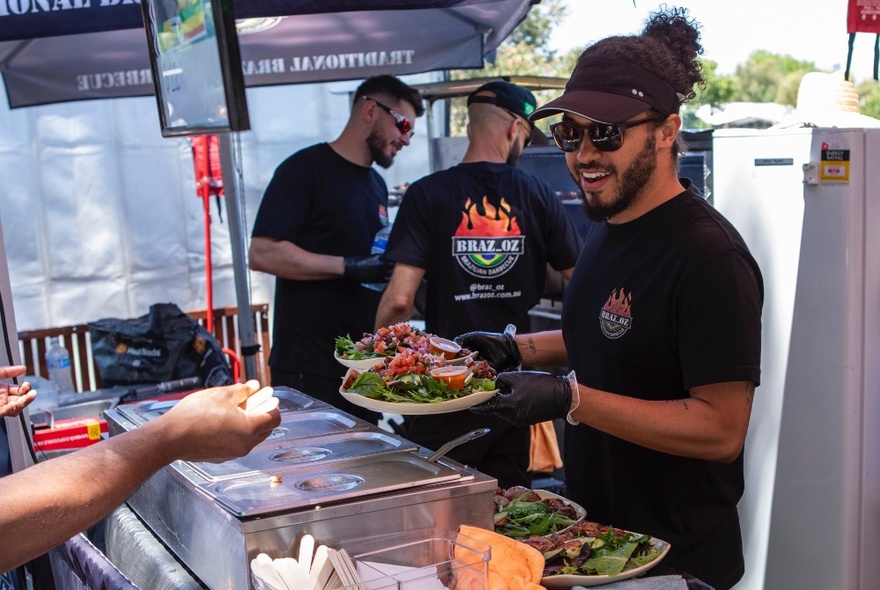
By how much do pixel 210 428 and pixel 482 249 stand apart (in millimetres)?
2202

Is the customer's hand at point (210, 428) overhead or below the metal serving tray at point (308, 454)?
overhead

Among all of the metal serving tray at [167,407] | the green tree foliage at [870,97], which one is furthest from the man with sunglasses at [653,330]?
the green tree foliage at [870,97]

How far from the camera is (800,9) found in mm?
18266

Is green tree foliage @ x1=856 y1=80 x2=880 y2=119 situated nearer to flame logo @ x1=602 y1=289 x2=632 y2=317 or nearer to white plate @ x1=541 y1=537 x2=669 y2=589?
flame logo @ x1=602 y1=289 x2=632 y2=317

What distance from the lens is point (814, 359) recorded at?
10.9 ft

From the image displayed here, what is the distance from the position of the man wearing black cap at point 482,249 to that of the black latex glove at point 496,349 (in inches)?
38.1

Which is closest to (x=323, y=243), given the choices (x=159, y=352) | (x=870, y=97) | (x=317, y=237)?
(x=317, y=237)

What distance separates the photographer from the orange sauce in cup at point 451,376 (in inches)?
83.0

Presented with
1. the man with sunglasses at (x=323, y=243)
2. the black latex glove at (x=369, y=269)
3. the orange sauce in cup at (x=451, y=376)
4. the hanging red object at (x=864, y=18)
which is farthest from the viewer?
the man with sunglasses at (x=323, y=243)

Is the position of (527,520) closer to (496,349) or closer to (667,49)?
(496,349)

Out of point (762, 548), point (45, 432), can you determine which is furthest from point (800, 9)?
point (45, 432)

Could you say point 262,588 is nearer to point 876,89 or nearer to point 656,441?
point 656,441

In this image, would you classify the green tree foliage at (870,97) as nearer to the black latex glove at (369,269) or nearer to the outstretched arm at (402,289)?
the black latex glove at (369,269)

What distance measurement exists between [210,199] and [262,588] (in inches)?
202
